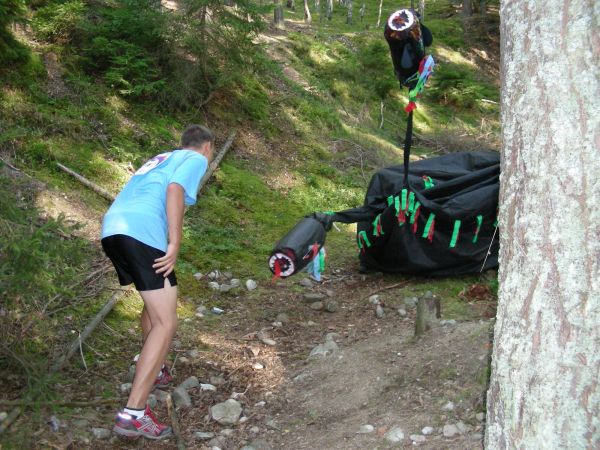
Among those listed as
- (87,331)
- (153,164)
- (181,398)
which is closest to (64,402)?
(181,398)

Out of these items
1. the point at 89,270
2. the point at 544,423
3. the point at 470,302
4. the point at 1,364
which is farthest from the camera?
the point at 470,302

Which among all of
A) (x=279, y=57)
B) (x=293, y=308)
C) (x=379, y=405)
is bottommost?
(x=293, y=308)

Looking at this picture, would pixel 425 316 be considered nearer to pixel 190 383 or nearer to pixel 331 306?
pixel 331 306

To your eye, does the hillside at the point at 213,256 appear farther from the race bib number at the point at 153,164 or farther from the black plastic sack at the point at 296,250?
the black plastic sack at the point at 296,250

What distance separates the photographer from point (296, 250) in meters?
5.04

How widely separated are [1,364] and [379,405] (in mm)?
2558

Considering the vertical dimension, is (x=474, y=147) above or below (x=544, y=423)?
below

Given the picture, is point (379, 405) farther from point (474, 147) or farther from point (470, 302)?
point (474, 147)

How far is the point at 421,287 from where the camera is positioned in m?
6.77

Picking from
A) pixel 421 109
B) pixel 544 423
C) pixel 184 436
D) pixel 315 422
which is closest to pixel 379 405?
pixel 315 422

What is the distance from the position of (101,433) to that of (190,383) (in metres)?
0.94

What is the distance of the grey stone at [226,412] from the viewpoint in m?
4.29

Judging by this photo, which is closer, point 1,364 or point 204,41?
point 1,364

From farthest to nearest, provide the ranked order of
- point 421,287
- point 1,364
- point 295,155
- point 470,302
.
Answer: point 295,155 → point 421,287 → point 470,302 → point 1,364
